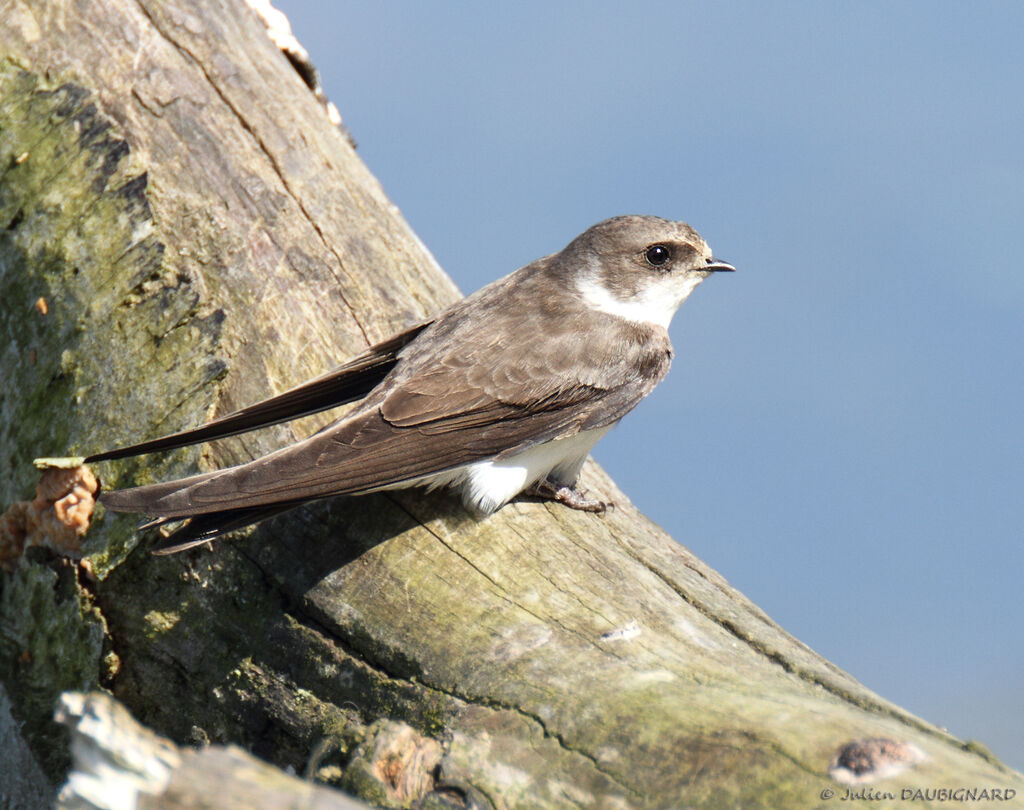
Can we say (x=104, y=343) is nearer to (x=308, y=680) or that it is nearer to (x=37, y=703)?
(x=37, y=703)

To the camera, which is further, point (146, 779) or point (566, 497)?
point (566, 497)

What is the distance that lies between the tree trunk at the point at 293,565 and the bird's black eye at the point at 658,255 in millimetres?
847

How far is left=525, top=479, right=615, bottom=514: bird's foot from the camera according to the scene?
10.8 feet

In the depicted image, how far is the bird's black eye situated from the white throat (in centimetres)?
8

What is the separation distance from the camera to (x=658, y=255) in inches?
156

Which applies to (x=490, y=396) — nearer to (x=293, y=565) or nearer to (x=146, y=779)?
(x=293, y=565)

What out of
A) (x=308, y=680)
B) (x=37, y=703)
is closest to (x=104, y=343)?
(x=37, y=703)

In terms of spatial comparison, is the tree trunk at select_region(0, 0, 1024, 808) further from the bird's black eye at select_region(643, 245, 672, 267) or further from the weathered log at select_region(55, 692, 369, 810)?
the bird's black eye at select_region(643, 245, 672, 267)

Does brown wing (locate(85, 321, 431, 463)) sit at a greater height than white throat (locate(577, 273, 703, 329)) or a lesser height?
lesser

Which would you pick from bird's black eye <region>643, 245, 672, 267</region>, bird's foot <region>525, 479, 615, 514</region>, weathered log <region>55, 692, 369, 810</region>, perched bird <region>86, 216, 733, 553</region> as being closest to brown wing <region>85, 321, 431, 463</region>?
perched bird <region>86, 216, 733, 553</region>

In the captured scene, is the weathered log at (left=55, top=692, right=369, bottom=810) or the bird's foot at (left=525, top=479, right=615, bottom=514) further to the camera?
the bird's foot at (left=525, top=479, right=615, bottom=514)

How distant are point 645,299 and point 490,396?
102 centimetres

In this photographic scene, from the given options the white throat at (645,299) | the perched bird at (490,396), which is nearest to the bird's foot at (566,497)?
the perched bird at (490,396)

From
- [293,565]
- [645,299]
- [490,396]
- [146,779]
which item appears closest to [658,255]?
[645,299]
